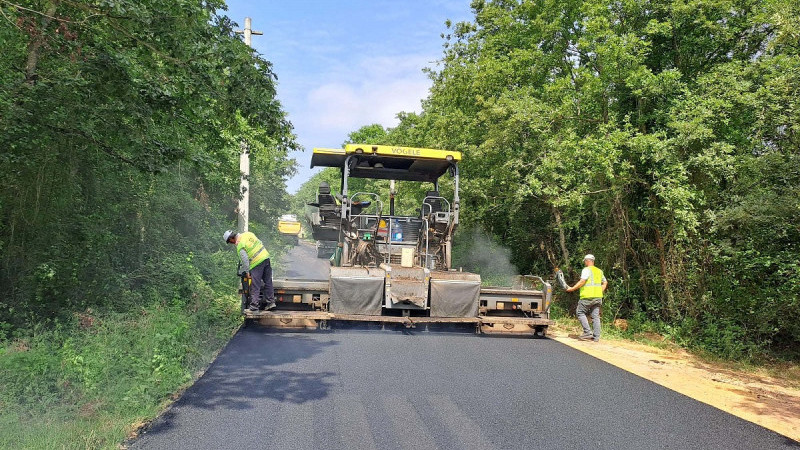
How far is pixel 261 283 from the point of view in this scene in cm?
811

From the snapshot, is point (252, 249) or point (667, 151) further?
point (667, 151)

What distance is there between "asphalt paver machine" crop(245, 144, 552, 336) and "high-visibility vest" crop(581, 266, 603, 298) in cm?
77

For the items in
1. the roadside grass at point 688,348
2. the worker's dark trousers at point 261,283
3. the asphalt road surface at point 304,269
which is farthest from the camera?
the asphalt road surface at point 304,269

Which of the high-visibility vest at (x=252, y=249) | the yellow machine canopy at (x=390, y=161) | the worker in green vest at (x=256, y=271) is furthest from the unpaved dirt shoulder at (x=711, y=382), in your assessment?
the high-visibility vest at (x=252, y=249)

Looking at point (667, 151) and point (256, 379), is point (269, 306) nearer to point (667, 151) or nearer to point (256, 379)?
point (256, 379)

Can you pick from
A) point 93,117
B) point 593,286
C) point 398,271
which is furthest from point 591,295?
point 93,117

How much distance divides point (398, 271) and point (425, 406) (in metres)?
3.54

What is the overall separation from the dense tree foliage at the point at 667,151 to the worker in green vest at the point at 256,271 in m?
5.56

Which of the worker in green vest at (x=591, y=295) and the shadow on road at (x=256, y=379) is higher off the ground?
the worker in green vest at (x=591, y=295)

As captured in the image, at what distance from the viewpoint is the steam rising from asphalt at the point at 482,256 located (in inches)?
651

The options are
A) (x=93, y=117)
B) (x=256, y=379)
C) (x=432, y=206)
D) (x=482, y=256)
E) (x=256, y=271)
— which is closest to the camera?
(x=256, y=379)

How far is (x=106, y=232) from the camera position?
838cm


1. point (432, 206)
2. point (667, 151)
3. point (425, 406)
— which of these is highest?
point (667, 151)

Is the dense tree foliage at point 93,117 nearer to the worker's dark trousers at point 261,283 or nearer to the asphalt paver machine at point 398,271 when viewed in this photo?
the worker's dark trousers at point 261,283
